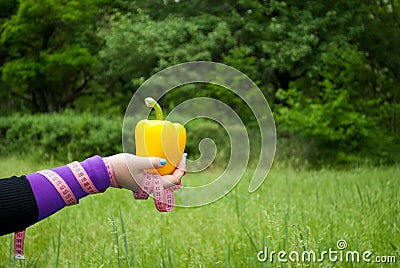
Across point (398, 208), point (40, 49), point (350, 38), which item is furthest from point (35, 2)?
point (398, 208)

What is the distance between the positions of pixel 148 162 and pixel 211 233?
140 centimetres

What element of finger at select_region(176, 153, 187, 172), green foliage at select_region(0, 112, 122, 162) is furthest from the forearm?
green foliage at select_region(0, 112, 122, 162)

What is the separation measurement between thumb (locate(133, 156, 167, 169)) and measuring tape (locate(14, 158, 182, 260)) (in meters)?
0.03

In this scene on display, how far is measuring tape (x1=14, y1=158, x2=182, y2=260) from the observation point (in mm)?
1212

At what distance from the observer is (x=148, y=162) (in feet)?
4.28

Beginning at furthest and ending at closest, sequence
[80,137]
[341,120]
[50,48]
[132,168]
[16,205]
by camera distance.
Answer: [50,48] → [80,137] → [341,120] → [132,168] → [16,205]

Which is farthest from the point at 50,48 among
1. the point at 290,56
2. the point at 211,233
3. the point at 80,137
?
the point at 211,233

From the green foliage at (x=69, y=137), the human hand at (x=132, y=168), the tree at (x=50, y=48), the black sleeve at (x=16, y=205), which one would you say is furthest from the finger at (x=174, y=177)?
the tree at (x=50, y=48)

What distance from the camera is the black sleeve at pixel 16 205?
1.13 meters

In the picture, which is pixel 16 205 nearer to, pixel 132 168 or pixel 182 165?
pixel 132 168

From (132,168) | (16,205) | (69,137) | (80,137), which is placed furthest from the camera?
(69,137)

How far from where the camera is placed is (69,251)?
2.40m

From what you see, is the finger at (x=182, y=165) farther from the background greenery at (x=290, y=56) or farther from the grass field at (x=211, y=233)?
the background greenery at (x=290, y=56)

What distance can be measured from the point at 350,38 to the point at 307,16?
39.3 inches
